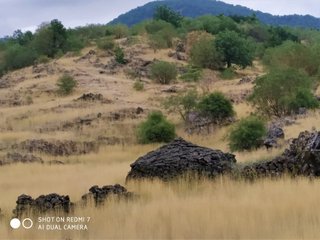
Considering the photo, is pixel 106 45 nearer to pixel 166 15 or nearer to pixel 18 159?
pixel 166 15

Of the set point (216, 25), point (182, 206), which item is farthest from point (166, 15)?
point (182, 206)

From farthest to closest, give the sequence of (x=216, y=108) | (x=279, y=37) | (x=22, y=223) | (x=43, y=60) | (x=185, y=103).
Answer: (x=279, y=37), (x=43, y=60), (x=185, y=103), (x=216, y=108), (x=22, y=223)

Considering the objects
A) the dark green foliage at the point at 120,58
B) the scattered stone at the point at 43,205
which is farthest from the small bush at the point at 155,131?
the dark green foliage at the point at 120,58

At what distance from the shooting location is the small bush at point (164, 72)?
196 feet

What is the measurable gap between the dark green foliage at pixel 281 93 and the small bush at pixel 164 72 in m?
24.8

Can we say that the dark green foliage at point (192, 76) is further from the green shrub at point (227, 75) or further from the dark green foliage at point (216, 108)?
the dark green foliage at point (216, 108)

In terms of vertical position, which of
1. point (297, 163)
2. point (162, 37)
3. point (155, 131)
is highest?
point (162, 37)

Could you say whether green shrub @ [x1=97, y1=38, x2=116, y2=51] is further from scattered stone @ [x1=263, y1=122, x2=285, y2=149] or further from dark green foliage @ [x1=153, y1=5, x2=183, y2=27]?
scattered stone @ [x1=263, y1=122, x2=285, y2=149]

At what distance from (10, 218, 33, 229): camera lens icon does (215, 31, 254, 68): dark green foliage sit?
59905 millimetres

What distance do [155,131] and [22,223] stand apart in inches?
954

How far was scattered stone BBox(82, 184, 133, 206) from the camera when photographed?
11780mm

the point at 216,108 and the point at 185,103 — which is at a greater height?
the point at 185,103

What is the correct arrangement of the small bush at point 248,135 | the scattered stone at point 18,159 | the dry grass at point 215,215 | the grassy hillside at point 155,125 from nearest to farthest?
the dry grass at point 215,215
the grassy hillside at point 155,125
the small bush at point 248,135
the scattered stone at point 18,159

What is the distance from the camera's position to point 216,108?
36.8m
